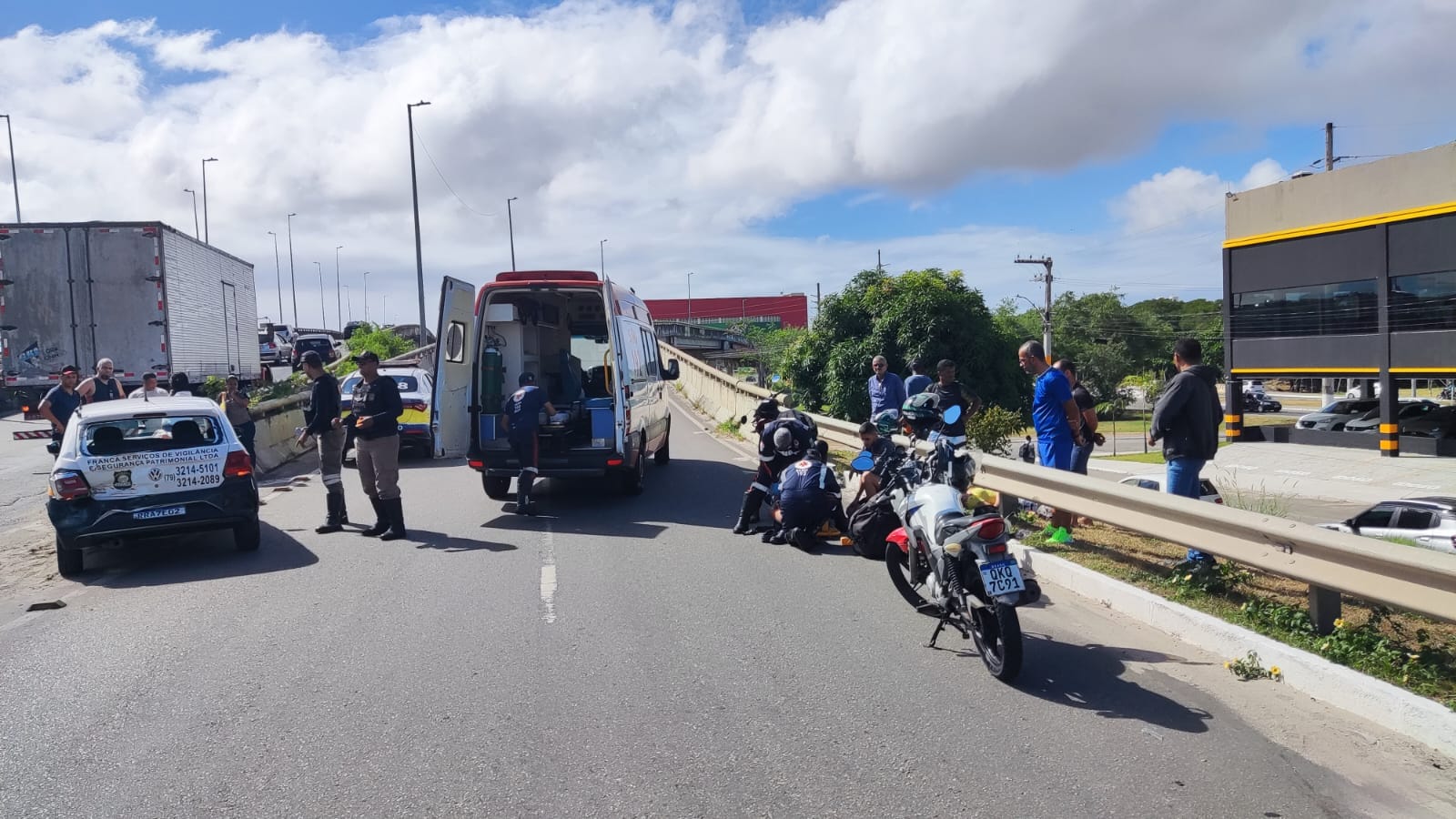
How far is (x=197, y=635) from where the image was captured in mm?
6277

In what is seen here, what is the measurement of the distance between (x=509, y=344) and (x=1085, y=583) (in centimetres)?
814

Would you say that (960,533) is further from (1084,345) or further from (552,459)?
(1084,345)

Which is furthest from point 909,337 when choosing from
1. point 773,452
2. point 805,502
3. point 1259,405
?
point 1259,405

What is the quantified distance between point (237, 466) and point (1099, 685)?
7.26m

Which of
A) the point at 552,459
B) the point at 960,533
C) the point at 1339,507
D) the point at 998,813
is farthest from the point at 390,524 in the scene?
the point at 1339,507

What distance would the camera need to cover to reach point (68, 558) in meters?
8.20

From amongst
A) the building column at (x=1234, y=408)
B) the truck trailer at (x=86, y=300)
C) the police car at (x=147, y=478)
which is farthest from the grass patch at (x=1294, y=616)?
the building column at (x=1234, y=408)

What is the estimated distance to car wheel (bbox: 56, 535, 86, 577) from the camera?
8.15m

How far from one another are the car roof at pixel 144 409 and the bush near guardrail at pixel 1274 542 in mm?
6959

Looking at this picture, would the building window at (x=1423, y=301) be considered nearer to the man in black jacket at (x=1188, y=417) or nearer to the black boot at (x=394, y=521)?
the man in black jacket at (x=1188, y=417)

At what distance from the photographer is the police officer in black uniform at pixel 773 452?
9680 millimetres

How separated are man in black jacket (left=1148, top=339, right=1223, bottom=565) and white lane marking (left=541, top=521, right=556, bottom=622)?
439 cm

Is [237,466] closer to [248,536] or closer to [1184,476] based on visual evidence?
[248,536]

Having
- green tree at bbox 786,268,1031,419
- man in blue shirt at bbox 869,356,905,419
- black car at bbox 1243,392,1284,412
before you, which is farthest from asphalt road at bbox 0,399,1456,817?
black car at bbox 1243,392,1284,412
